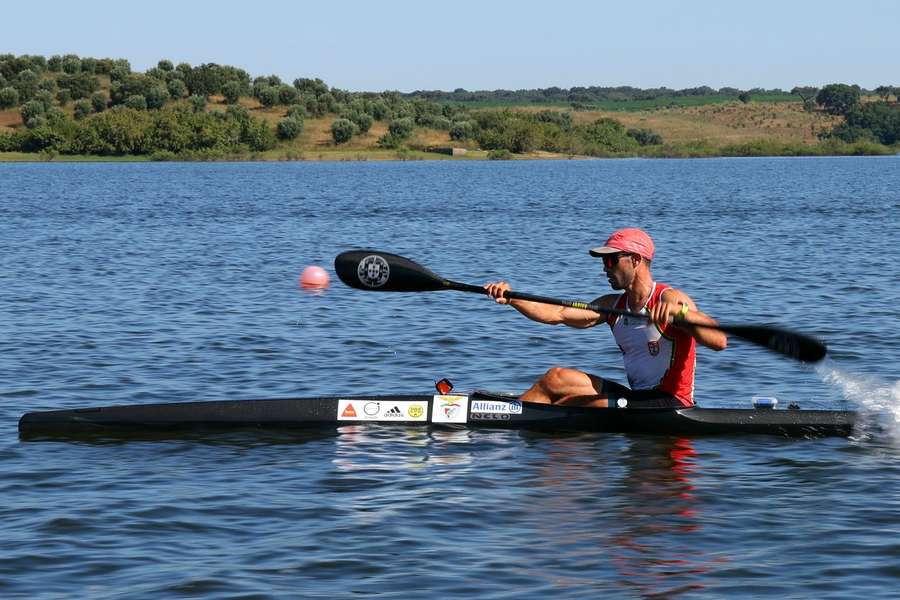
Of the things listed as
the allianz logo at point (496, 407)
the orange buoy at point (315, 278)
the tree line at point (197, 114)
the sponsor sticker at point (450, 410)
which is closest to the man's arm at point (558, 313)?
the allianz logo at point (496, 407)

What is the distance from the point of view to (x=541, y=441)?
12.6m

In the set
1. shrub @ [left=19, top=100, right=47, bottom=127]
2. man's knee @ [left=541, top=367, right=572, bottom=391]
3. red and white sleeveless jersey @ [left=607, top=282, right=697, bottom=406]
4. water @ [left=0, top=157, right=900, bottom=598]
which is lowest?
water @ [left=0, top=157, right=900, bottom=598]

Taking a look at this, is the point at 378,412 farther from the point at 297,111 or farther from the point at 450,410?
the point at 297,111

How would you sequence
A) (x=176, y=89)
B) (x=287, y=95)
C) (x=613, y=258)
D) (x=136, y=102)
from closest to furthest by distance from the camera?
1. (x=613, y=258)
2. (x=136, y=102)
3. (x=176, y=89)
4. (x=287, y=95)

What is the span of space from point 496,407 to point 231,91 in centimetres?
16530

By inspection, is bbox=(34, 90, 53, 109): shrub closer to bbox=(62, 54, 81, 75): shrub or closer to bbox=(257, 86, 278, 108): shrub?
bbox=(62, 54, 81, 75): shrub

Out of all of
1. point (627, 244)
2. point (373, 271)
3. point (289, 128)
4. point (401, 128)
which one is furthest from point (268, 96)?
point (627, 244)

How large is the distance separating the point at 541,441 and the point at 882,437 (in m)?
3.05

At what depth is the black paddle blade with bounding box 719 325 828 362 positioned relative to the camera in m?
11.8

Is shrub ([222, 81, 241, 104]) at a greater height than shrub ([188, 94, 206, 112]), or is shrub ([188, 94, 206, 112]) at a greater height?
shrub ([222, 81, 241, 104])

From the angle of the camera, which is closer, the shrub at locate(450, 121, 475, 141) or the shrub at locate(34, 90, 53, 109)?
the shrub at locate(34, 90, 53, 109)

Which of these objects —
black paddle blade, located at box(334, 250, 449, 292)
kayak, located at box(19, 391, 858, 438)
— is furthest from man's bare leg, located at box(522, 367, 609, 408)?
black paddle blade, located at box(334, 250, 449, 292)

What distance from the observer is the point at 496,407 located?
12.9 metres

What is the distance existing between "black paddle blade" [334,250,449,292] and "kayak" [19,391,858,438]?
3.64ft
